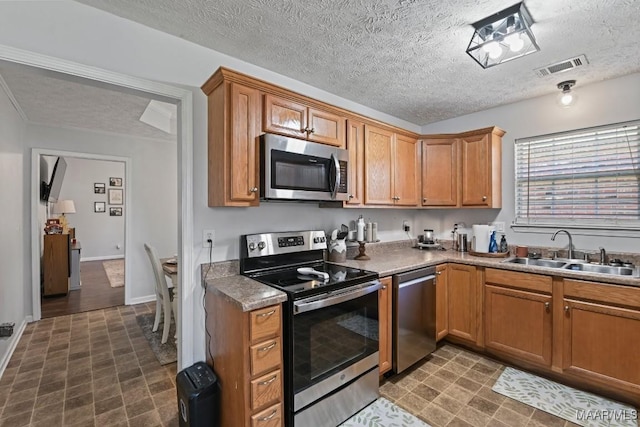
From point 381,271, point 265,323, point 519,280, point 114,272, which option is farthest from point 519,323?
point 114,272

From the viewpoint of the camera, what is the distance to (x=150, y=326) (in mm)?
3520

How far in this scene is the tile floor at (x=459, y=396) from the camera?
76.5 inches

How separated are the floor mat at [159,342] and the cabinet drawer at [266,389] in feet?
5.30

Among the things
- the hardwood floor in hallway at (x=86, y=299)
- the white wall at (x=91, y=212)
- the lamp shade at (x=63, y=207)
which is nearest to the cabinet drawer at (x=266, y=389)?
the hardwood floor in hallway at (x=86, y=299)

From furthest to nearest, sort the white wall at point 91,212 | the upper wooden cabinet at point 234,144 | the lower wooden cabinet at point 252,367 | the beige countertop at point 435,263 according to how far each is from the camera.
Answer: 1. the white wall at point 91,212
2. the beige countertop at point 435,263
3. the upper wooden cabinet at point 234,144
4. the lower wooden cabinet at point 252,367

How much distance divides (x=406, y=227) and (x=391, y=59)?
6.99 feet

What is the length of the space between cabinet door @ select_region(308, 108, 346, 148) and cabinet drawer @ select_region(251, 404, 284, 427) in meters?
1.82

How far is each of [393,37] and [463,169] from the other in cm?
185

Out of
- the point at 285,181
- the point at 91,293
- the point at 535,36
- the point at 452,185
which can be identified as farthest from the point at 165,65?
the point at 91,293

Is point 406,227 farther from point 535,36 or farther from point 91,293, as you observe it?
point 91,293

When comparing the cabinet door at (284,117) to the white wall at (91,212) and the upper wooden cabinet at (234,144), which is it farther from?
the white wall at (91,212)

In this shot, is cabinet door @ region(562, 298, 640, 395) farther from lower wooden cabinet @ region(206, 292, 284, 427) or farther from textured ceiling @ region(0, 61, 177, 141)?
textured ceiling @ region(0, 61, 177, 141)

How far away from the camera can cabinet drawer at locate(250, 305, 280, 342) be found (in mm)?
1550

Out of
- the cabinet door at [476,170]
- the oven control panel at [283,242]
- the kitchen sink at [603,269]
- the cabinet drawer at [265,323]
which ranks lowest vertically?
the cabinet drawer at [265,323]
